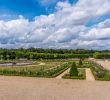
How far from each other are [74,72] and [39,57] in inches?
2124

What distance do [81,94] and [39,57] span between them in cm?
6500

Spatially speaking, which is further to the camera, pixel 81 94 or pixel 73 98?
pixel 81 94

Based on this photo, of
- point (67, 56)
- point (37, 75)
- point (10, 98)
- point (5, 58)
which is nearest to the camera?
point (10, 98)

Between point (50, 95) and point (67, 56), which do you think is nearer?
point (50, 95)

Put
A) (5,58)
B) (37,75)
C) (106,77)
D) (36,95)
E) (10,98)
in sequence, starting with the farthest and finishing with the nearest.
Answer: (5,58)
(37,75)
(106,77)
(36,95)
(10,98)

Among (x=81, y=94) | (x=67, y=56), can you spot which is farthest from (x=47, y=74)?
(x=67, y=56)

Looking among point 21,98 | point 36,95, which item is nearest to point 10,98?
point 21,98

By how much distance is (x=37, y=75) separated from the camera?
84.5ft

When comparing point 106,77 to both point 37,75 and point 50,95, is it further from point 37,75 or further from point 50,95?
point 50,95

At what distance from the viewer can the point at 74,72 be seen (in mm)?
25438

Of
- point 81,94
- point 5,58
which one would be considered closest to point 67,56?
point 5,58

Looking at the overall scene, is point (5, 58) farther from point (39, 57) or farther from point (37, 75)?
point (37, 75)

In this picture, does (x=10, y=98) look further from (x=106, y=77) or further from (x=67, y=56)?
(x=67, y=56)

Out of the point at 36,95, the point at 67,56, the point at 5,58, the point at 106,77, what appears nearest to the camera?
the point at 36,95
